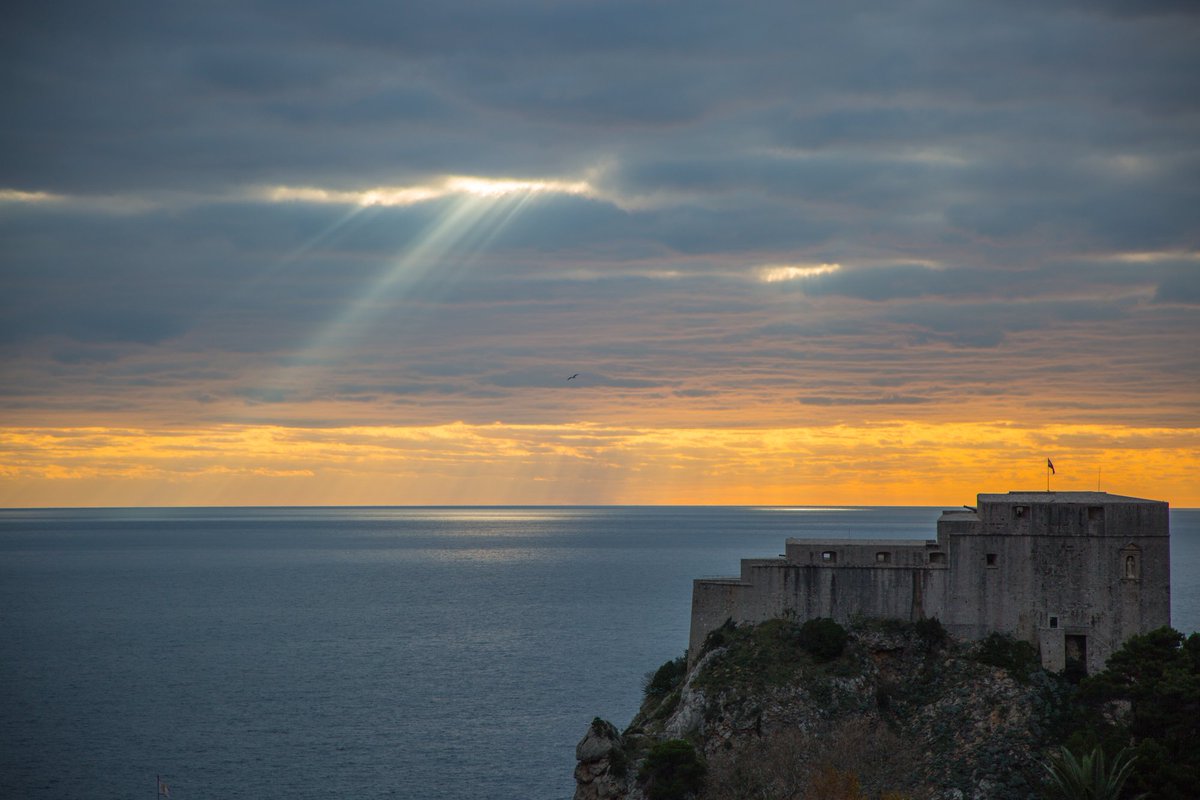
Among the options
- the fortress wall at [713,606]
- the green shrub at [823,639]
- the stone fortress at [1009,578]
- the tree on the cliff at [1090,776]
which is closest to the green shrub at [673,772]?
the green shrub at [823,639]

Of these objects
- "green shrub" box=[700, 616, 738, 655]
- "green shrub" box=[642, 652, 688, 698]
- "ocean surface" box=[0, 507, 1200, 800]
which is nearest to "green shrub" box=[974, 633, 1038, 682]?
"green shrub" box=[700, 616, 738, 655]

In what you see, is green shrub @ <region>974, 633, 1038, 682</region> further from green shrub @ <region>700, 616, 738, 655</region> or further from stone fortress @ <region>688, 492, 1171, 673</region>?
green shrub @ <region>700, 616, 738, 655</region>

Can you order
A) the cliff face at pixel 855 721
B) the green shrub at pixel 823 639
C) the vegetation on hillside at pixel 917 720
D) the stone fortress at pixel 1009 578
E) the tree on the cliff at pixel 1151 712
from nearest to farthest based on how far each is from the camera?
the tree on the cliff at pixel 1151 712 → the vegetation on hillside at pixel 917 720 → the cliff face at pixel 855 721 → the stone fortress at pixel 1009 578 → the green shrub at pixel 823 639

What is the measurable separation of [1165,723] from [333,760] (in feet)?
176

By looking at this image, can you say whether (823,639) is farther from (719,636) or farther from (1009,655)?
Answer: (1009,655)

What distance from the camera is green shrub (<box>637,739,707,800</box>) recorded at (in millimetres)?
56625

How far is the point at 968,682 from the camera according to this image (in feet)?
201

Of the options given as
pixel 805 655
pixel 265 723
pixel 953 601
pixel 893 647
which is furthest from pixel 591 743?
pixel 265 723

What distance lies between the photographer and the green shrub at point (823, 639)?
2496 inches

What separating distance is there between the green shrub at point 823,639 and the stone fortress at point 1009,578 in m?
1.29

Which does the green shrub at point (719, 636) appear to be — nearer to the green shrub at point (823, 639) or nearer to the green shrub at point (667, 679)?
the green shrub at point (823, 639)

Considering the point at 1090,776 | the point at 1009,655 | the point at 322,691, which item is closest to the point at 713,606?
the point at 1009,655

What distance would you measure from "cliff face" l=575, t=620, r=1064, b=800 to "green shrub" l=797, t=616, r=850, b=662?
4.1 inches

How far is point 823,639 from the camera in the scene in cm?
6372
